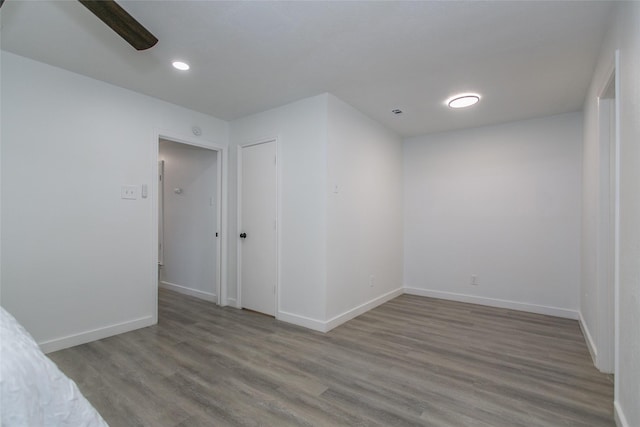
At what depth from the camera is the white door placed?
11.8ft

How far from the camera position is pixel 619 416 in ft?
5.41

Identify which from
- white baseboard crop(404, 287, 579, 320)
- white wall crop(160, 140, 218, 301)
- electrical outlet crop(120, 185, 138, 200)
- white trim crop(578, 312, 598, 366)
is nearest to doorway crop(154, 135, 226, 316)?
white wall crop(160, 140, 218, 301)

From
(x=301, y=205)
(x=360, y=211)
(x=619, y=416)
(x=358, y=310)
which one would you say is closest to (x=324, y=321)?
(x=358, y=310)

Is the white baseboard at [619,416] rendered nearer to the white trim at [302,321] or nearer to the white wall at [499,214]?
the white trim at [302,321]

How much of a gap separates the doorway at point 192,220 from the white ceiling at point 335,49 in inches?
47.1

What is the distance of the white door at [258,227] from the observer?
361 centimetres

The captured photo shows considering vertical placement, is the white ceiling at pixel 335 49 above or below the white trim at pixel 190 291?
above

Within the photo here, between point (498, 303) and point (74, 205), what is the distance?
509 cm

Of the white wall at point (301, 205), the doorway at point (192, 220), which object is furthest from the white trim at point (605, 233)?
the doorway at point (192, 220)

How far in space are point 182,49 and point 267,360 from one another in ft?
8.53

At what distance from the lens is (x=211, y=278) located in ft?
14.0

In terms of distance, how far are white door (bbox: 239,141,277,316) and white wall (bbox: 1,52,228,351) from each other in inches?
41.0

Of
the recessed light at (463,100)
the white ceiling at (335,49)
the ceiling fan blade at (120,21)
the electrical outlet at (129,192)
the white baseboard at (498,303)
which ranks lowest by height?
the white baseboard at (498,303)

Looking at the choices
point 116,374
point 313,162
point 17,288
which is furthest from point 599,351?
point 17,288
